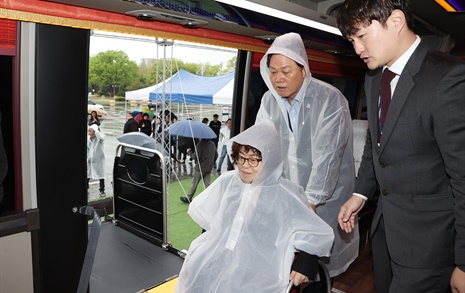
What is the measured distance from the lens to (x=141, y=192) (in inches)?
154

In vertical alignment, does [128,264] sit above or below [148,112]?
below

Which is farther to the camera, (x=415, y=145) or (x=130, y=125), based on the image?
(x=130, y=125)

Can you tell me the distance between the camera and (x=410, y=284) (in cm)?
138

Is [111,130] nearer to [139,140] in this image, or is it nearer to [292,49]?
[139,140]

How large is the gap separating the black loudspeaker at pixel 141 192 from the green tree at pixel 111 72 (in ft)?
2.81

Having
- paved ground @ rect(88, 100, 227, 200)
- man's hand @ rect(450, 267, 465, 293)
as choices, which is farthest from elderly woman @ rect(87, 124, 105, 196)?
man's hand @ rect(450, 267, 465, 293)

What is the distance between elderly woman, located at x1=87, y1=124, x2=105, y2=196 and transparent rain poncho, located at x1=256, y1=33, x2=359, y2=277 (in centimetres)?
135

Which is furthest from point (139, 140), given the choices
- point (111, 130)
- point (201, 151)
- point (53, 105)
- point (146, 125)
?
point (201, 151)

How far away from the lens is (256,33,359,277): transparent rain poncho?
2.00 meters

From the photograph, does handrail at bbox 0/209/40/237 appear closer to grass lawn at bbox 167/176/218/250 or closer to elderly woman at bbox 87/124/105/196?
elderly woman at bbox 87/124/105/196

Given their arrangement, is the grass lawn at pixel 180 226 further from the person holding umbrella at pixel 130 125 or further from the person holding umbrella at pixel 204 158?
the person holding umbrella at pixel 130 125

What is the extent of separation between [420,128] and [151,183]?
9.75 ft

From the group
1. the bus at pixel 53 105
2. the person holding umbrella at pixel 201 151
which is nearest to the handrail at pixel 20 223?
the bus at pixel 53 105

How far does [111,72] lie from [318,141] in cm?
171
